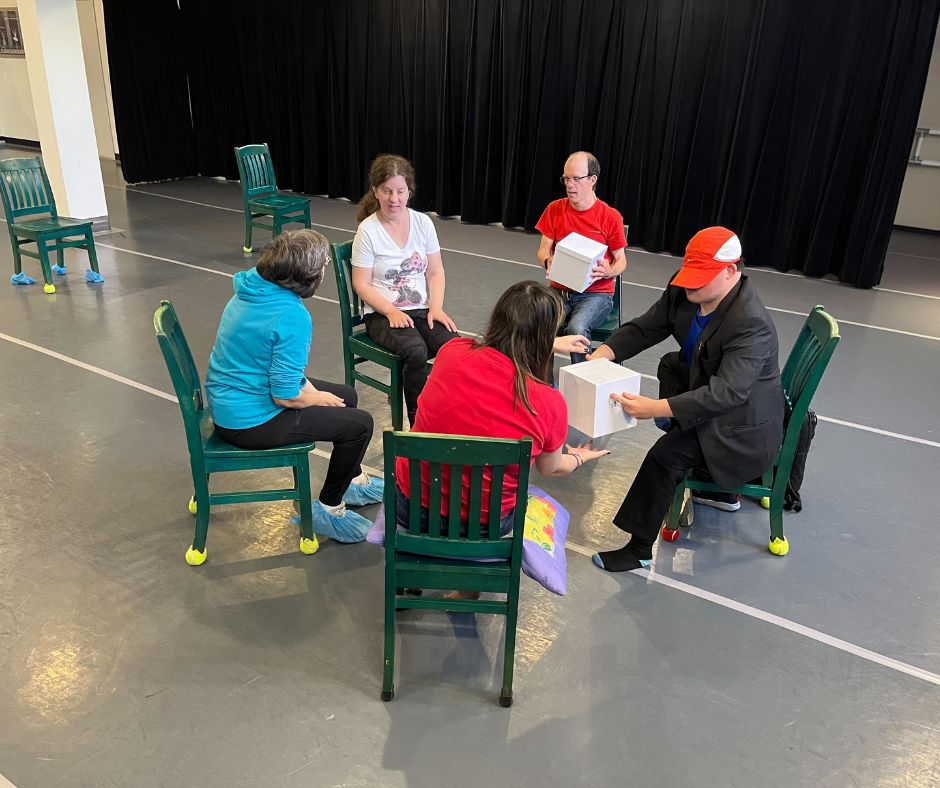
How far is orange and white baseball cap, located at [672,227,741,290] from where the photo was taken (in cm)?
269

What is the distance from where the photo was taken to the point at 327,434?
9.38ft

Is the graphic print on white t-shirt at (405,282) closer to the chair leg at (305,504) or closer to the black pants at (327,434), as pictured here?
the black pants at (327,434)

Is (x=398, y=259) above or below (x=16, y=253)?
above

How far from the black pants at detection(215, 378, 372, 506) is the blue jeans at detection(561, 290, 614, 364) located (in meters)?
1.37

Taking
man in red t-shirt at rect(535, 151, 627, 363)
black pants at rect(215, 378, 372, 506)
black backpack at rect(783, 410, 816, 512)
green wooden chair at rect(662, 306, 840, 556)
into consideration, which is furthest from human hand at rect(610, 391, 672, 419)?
man in red t-shirt at rect(535, 151, 627, 363)

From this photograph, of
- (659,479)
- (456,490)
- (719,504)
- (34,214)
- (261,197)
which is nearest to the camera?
(456,490)

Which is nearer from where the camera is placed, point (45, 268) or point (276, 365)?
point (276, 365)

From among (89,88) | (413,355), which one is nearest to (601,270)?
(413,355)

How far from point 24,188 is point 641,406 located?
5116mm

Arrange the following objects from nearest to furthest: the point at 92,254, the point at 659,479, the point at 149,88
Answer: the point at 659,479 → the point at 92,254 → the point at 149,88

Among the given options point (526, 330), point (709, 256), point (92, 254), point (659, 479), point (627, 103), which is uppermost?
point (627, 103)

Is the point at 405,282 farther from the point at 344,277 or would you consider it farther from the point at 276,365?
the point at 276,365

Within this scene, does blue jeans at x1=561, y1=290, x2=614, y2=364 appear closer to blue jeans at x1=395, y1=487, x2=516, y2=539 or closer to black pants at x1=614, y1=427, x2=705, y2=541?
black pants at x1=614, y1=427, x2=705, y2=541

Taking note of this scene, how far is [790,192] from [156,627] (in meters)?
6.05
